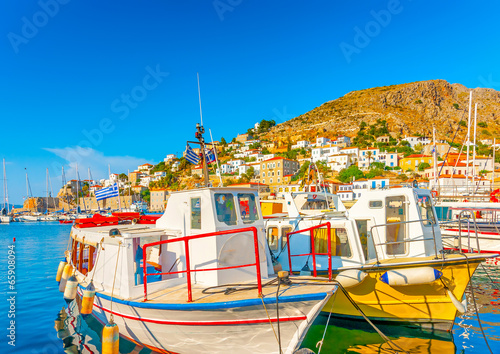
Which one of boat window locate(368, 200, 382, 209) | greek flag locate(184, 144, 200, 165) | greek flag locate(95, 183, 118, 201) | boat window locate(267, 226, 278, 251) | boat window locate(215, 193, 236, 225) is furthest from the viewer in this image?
greek flag locate(95, 183, 118, 201)

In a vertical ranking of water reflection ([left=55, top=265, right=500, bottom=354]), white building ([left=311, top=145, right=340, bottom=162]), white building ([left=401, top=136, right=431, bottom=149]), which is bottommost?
water reflection ([left=55, top=265, right=500, bottom=354])

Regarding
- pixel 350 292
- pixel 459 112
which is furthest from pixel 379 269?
pixel 459 112

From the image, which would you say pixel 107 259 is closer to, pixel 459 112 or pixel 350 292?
pixel 350 292

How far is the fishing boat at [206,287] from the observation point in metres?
5.72

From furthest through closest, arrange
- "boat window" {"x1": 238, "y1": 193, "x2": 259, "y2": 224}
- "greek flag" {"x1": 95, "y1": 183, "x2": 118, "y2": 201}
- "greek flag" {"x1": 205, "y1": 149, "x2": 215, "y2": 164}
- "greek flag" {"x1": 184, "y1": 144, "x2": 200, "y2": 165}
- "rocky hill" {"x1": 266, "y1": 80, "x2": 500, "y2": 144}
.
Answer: "rocky hill" {"x1": 266, "y1": 80, "x2": 500, "y2": 144}
"greek flag" {"x1": 95, "y1": 183, "x2": 118, "y2": 201}
"greek flag" {"x1": 184, "y1": 144, "x2": 200, "y2": 165}
"greek flag" {"x1": 205, "y1": 149, "x2": 215, "y2": 164}
"boat window" {"x1": 238, "y1": 193, "x2": 259, "y2": 224}

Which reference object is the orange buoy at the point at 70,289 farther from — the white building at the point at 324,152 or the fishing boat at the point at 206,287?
the white building at the point at 324,152

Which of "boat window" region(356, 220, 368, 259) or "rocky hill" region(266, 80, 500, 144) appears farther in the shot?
"rocky hill" region(266, 80, 500, 144)

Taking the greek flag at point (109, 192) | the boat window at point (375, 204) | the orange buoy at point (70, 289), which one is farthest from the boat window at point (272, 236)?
the greek flag at point (109, 192)

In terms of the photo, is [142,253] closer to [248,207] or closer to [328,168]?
[248,207]

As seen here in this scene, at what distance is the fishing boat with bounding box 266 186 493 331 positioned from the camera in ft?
27.3

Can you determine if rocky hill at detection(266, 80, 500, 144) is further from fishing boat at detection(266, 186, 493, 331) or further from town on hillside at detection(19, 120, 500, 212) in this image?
fishing boat at detection(266, 186, 493, 331)

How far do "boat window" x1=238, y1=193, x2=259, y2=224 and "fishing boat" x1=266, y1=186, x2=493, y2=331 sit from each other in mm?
1358

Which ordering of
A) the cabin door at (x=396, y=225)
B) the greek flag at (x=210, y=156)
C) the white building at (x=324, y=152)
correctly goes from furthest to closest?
the white building at (x=324, y=152), the cabin door at (x=396, y=225), the greek flag at (x=210, y=156)

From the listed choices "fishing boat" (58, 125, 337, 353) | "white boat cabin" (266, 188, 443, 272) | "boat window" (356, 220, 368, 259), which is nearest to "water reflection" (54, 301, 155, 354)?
"fishing boat" (58, 125, 337, 353)
